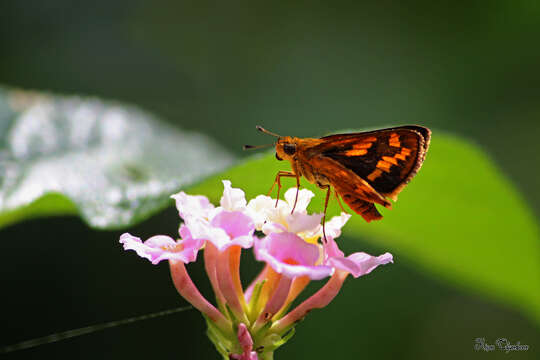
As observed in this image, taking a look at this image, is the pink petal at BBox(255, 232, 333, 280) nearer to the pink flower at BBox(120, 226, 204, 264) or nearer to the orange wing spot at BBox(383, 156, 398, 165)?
the pink flower at BBox(120, 226, 204, 264)

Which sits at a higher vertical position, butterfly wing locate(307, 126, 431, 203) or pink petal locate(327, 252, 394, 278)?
butterfly wing locate(307, 126, 431, 203)

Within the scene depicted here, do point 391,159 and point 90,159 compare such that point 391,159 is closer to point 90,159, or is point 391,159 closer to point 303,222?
point 303,222

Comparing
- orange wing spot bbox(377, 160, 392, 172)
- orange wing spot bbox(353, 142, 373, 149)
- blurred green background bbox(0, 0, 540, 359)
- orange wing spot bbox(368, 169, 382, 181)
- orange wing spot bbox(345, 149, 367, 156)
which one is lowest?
blurred green background bbox(0, 0, 540, 359)

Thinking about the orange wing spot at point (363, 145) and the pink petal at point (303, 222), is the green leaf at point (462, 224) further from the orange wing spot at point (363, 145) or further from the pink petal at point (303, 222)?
the pink petal at point (303, 222)

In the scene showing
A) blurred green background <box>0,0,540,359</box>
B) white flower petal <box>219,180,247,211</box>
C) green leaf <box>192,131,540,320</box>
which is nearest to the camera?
white flower petal <box>219,180,247,211</box>

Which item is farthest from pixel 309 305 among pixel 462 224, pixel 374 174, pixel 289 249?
pixel 462 224

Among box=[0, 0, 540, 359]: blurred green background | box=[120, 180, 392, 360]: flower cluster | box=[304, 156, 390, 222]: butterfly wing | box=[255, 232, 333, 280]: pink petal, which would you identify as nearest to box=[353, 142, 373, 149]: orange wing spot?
box=[304, 156, 390, 222]: butterfly wing

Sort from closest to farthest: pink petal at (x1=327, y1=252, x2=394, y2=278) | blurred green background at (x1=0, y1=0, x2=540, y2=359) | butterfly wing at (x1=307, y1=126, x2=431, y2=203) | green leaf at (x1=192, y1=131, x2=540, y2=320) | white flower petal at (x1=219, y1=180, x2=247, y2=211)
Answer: pink petal at (x1=327, y1=252, x2=394, y2=278) < white flower petal at (x1=219, y1=180, x2=247, y2=211) < butterfly wing at (x1=307, y1=126, x2=431, y2=203) < green leaf at (x1=192, y1=131, x2=540, y2=320) < blurred green background at (x1=0, y1=0, x2=540, y2=359)

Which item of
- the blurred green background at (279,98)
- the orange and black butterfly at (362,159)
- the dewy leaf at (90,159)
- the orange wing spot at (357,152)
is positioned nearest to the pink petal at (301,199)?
the orange and black butterfly at (362,159)
